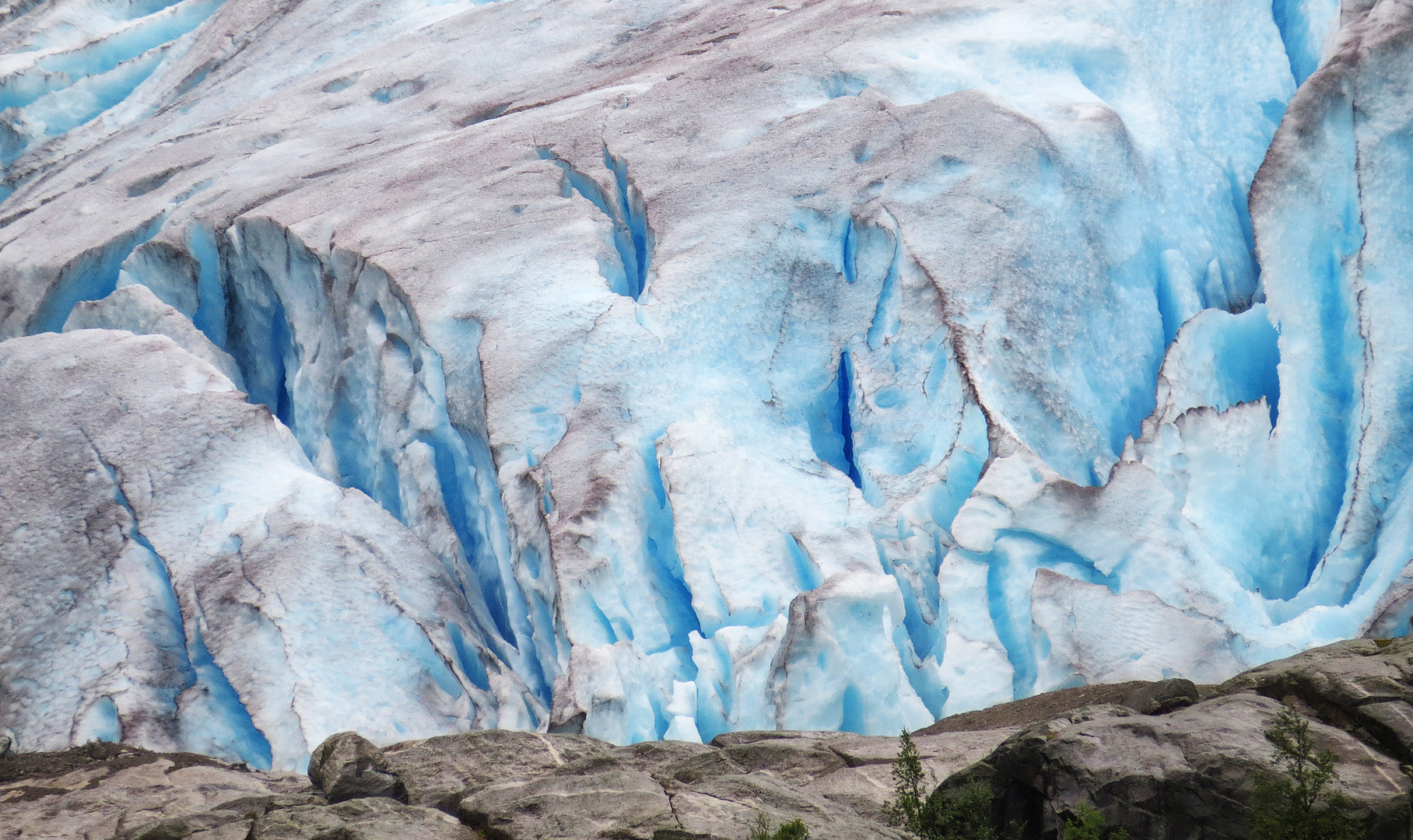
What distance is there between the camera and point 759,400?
10406 mm

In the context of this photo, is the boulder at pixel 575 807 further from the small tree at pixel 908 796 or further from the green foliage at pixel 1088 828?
the green foliage at pixel 1088 828

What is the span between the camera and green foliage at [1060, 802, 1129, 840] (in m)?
5.76

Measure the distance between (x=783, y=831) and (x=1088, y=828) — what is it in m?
1.60

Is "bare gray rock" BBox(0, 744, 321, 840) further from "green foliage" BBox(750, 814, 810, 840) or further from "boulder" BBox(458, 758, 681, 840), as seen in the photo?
"green foliage" BBox(750, 814, 810, 840)

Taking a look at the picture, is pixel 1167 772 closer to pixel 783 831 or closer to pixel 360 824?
pixel 783 831

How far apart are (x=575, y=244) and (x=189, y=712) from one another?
5.53 metres

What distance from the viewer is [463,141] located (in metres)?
14.0

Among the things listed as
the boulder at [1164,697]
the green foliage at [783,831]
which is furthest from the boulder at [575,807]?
the boulder at [1164,697]

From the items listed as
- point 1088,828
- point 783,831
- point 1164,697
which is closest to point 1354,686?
point 1164,697

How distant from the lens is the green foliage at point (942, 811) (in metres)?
6.11

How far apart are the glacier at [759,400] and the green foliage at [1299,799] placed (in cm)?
268

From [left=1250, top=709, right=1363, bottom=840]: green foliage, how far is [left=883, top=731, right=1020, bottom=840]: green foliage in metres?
1.28

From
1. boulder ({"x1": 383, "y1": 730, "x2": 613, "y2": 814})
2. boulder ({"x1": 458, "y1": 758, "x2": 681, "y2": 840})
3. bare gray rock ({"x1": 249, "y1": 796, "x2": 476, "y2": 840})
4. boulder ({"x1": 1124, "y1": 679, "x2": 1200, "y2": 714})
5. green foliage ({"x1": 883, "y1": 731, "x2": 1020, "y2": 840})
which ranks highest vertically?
bare gray rock ({"x1": 249, "y1": 796, "x2": 476, "y2": 840})

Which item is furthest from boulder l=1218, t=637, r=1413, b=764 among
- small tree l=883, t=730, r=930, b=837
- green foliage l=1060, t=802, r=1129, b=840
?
small tree l=883, t=730, r=930, b=837
